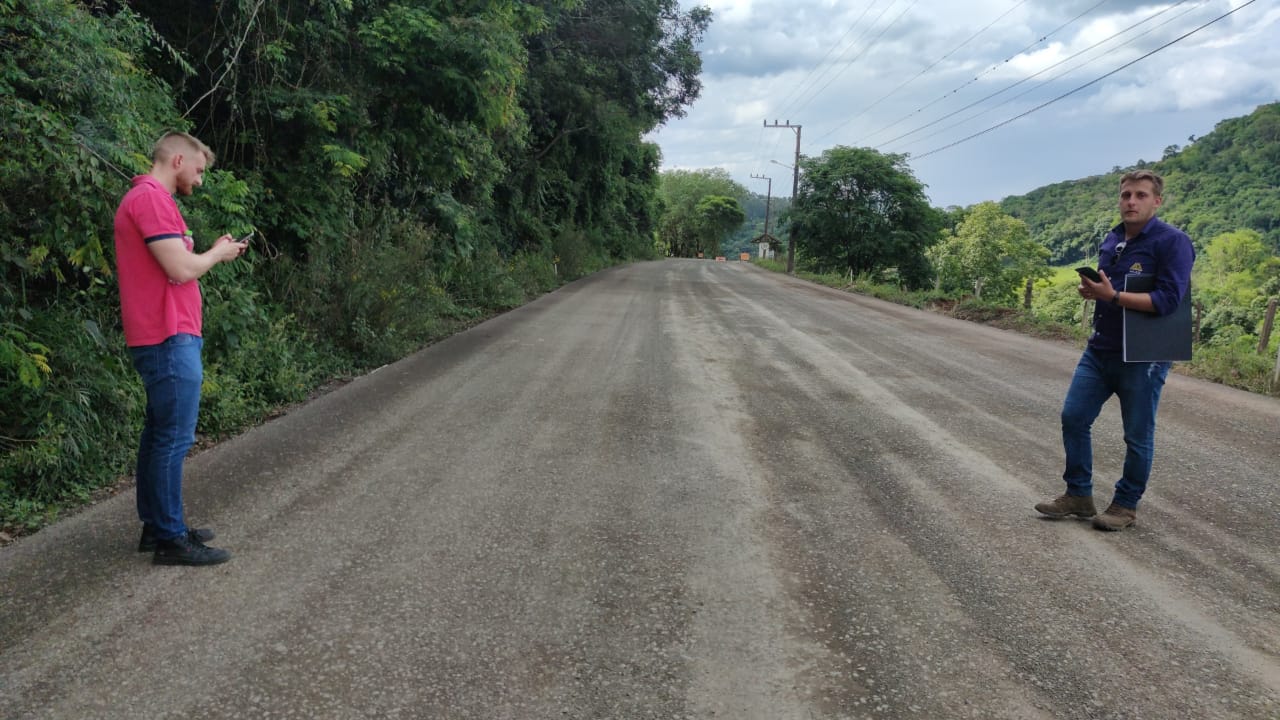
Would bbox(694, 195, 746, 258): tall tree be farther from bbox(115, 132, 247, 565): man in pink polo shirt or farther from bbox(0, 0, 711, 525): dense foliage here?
bbox(115, 132, 247, 565): man in pink polo shirt

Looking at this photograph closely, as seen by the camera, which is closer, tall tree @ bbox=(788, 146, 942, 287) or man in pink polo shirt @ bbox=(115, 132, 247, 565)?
man in pink polo shirt @ bbox=(115, 132, 247, 565)

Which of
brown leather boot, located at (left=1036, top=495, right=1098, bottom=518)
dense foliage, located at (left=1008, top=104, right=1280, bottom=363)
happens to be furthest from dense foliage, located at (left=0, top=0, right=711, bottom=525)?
dense foliage, located at (left=1008, top=104, right=1280, bottom=363)

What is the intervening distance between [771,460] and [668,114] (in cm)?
2158

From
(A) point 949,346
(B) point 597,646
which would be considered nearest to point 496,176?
(A) point 949,346

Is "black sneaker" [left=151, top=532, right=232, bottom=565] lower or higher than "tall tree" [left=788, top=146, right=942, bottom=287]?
lower

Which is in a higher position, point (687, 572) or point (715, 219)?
point (715, 219)

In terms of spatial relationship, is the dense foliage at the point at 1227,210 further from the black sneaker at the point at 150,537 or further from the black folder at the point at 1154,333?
the black sneaker at the point at 150,537

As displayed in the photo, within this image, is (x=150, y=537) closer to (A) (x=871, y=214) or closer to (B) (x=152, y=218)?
(B) (x=152, y=218)

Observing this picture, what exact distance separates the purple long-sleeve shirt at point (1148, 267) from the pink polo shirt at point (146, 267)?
4436mm

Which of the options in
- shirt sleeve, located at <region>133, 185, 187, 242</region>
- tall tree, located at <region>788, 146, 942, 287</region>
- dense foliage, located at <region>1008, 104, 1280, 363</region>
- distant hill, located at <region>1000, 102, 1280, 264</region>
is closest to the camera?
shirt sleeve, located at <region>133, 185, 187, 242</region>

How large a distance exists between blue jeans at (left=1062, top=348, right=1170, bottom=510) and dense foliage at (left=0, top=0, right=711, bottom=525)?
17.5ft

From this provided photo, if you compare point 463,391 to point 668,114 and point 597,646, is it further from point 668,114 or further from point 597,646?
point 668,114

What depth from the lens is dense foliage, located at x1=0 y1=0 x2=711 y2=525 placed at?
3.88m

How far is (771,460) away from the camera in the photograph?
479 centimetres
